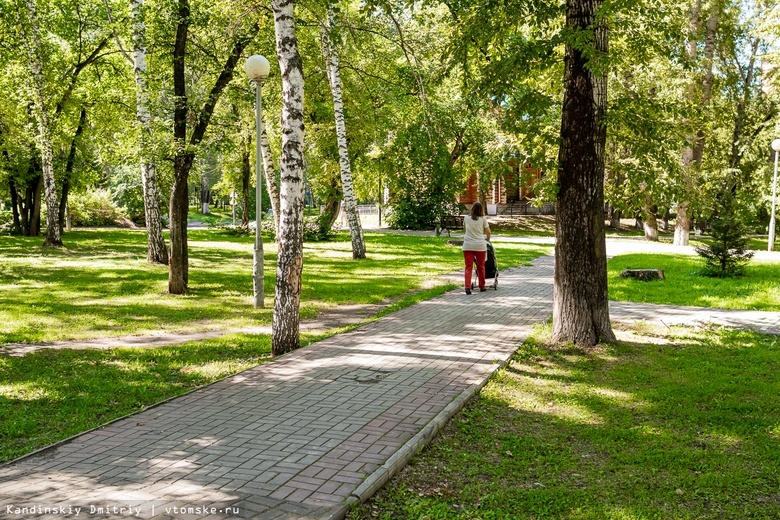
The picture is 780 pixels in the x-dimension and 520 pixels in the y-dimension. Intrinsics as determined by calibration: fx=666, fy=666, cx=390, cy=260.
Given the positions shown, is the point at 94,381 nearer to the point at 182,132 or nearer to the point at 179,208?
the point at 179,208

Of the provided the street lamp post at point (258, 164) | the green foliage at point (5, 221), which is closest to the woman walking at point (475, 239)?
the street lamp post at point (258, 164)

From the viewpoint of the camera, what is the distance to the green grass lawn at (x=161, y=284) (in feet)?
36.9

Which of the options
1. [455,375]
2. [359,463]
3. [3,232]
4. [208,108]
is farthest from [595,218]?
[3,232]

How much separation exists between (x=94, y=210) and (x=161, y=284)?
32.7 meters

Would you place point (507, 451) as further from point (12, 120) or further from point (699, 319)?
point (12, 120)

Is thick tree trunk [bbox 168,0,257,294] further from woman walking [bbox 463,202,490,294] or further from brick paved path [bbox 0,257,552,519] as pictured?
brick paved path [bbox 0,257,552,519]

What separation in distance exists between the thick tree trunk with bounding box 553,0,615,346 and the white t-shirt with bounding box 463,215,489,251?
4455mm

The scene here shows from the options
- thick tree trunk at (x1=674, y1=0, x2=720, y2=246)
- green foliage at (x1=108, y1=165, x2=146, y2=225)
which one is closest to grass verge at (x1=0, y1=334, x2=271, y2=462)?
thick tree trunk at (x1=674, y1=0, x2=720, y2=246)

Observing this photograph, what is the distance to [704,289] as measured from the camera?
45.1ft

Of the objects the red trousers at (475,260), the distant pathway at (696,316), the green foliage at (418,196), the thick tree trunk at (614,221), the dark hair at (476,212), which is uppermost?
the green foliage at (418,196)

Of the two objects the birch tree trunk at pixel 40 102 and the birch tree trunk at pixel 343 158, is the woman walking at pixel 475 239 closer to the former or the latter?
the birch tree trunk at pixel 343 158

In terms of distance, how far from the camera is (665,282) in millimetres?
14969

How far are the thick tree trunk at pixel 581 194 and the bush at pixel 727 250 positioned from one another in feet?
25.8

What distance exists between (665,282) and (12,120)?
89.1 feet
